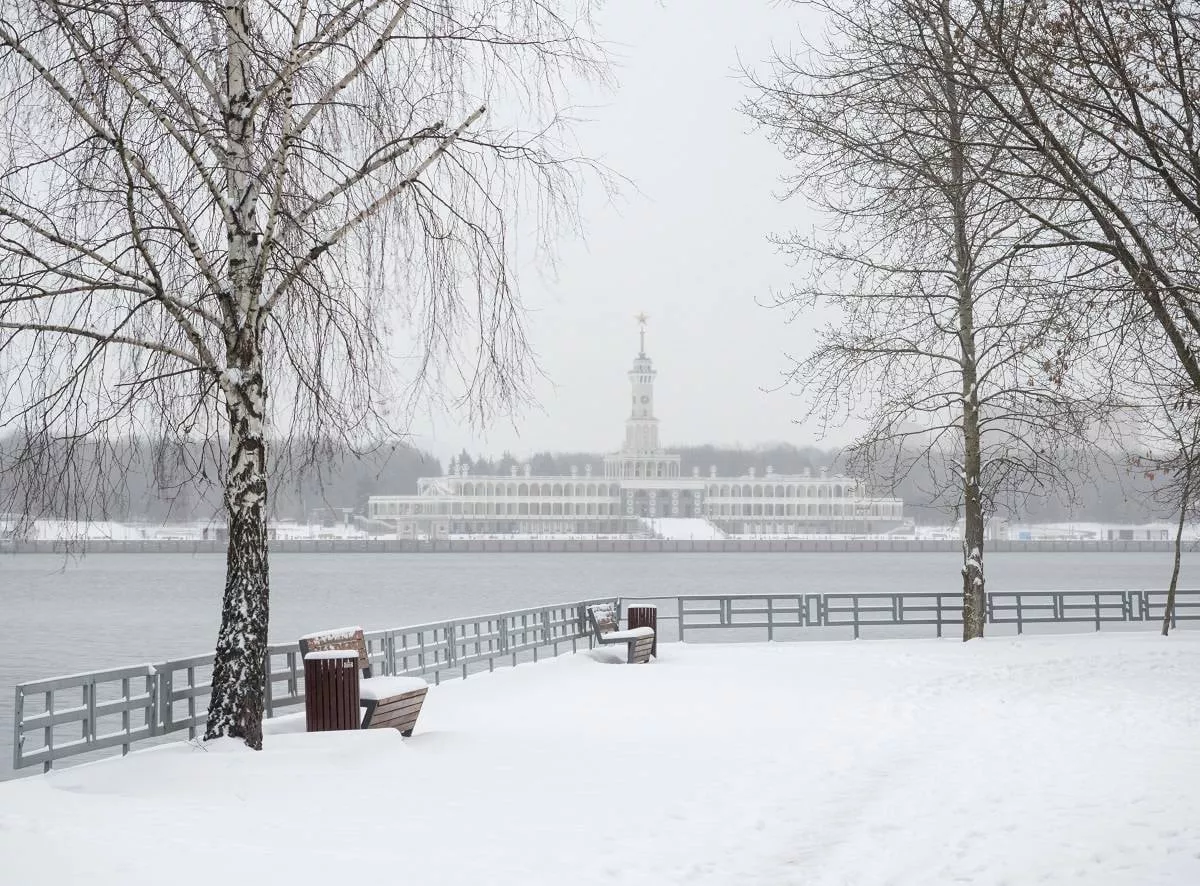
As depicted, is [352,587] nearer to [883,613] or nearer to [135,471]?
[883,613]

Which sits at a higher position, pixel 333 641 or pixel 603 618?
pixel 333 641

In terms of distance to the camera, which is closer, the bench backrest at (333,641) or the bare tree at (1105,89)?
the bare tree at (1105,89)

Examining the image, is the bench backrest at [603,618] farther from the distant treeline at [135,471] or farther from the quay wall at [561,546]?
the quay wall at [561,546]

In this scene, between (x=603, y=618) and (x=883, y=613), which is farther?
(x=883, y=613)

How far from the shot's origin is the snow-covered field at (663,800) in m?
7.43

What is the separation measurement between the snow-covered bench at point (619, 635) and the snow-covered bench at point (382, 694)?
25.2 ft

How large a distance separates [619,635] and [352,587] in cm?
8168

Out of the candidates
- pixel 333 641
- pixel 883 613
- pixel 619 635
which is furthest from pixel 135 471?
pixel 883 613

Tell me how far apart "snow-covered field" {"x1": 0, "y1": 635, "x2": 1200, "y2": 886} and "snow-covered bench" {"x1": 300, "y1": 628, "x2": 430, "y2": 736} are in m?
0.25

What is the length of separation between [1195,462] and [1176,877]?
5267mm

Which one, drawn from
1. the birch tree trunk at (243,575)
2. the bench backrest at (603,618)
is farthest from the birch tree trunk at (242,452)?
the bench backrest at (603,618)

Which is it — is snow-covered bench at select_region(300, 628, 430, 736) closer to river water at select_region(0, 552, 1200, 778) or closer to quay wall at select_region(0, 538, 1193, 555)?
river water at select_region(0, 552, 1200, 778)

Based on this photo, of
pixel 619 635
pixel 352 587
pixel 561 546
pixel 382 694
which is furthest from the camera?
pixel 561 546

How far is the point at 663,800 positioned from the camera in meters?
9.62
